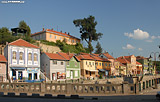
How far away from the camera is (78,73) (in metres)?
59.0

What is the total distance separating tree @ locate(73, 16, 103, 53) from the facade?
115 feet

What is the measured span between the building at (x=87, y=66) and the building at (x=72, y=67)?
2.92m

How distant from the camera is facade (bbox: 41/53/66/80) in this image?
163 ft

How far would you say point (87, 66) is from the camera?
63.5m

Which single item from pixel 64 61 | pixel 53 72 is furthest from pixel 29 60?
pixel 64 61

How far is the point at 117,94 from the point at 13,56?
90.9 ft

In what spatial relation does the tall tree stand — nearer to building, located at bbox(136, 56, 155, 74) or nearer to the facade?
the facade

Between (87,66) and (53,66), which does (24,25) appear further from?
(87,66)

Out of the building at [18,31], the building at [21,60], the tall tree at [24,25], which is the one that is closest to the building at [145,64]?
the tall tree at [24,25]

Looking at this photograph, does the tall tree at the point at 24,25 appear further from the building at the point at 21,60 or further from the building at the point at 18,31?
the building at the point at 21,60

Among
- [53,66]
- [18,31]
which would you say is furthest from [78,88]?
[18,31]

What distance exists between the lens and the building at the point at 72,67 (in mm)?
55122

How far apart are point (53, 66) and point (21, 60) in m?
10.2

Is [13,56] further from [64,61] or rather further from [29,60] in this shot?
[64,61]
